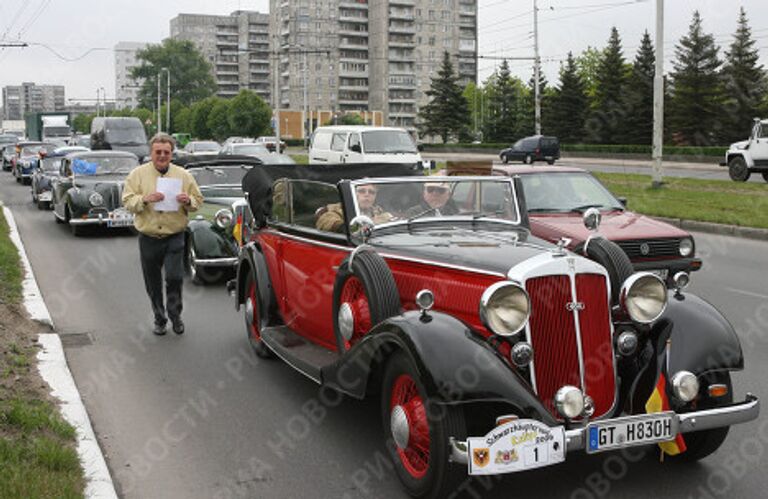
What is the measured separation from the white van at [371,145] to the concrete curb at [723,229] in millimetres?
8748

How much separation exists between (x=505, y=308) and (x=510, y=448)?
2.56 feet

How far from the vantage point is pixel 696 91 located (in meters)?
62.4

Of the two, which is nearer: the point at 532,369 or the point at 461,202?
the point at 532,369

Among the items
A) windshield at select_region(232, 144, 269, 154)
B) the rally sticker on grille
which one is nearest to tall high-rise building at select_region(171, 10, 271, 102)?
windshield at select_region(232, 144, 269, 154)

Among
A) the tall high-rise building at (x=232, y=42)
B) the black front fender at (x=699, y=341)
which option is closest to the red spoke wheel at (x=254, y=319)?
the black front fender at (x=699, y=341)

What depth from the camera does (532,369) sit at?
185 inches

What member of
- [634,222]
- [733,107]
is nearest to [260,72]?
[733,107]

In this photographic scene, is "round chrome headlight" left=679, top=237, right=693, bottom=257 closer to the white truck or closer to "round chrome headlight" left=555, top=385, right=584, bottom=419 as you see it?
"round chrome headlight" left=555, top=385, right=584, bottom=419

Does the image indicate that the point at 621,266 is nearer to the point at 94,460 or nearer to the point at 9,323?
the point at 94,460

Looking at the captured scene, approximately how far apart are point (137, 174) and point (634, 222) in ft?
20.2

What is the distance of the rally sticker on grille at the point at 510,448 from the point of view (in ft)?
13.7

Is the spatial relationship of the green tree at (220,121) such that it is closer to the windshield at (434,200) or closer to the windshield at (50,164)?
the windshield at (50,164)

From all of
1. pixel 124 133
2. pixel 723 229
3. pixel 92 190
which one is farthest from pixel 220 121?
pixel 723 229

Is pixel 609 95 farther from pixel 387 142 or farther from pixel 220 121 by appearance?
pixel 387 142
